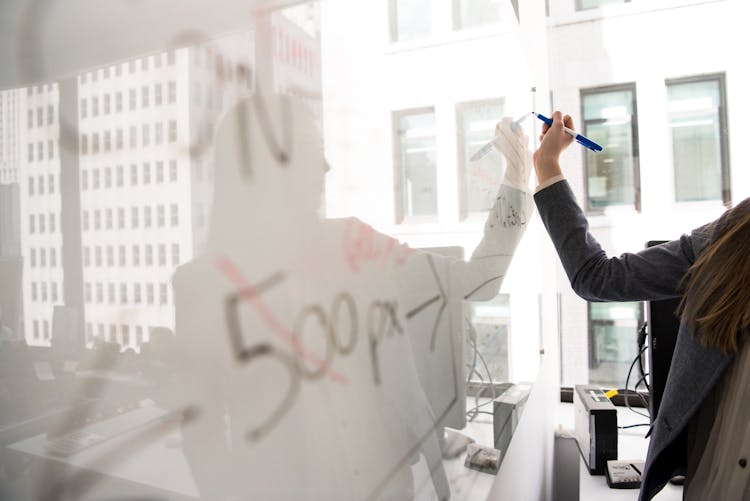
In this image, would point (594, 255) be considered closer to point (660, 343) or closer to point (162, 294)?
point (660, 343)

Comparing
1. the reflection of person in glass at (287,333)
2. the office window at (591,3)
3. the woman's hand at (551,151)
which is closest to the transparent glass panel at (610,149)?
the office window at (591,3)

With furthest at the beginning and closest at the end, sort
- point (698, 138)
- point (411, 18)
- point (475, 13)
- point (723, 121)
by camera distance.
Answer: point (698, 138)
point (723, 121)
point (475, 13)
point (411, 18)

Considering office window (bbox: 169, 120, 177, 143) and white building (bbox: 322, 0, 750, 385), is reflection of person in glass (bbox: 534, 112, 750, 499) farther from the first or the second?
office window (bbox: 169, 120, 177, 143)

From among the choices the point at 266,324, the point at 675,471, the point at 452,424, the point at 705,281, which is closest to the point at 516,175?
the point at 705,281

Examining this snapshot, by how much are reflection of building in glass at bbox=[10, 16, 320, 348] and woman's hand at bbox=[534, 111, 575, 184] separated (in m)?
0.84

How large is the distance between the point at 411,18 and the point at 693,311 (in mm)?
721

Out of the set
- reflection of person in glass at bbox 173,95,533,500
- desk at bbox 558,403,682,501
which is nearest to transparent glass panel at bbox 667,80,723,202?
desk at bbox 558,403,682,501

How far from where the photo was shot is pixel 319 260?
0.28 meters

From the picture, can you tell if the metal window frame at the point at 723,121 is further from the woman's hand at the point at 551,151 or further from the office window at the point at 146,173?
the office window at the point at 146,173

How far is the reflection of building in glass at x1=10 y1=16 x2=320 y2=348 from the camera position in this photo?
16cm

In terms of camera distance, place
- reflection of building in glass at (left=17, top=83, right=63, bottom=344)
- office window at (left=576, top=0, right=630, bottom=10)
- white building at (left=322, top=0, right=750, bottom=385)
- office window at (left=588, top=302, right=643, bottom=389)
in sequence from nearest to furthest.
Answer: reflection of building in glass at (left=17, top=83, right=63, bottom=344) → white building at (left=322, top=0, right=750, bottom=385) → office window at (left=576, top=0, right=630, bottom=10) → office window at (left=588, top=302, right=643, bottom=389)

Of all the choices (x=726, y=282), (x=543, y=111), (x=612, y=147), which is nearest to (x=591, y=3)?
(x=612, y=147)

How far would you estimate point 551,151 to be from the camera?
97cm

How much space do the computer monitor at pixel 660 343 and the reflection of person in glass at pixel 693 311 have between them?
0.99 ft
